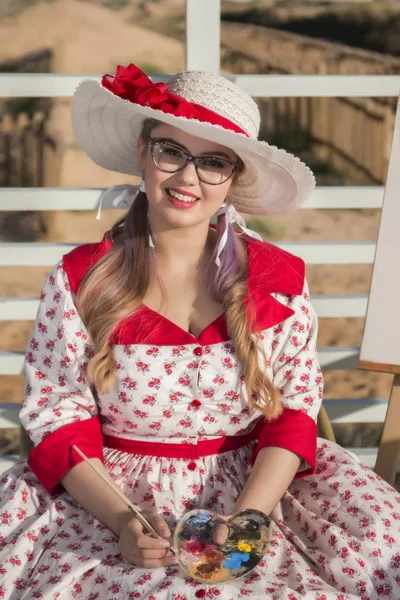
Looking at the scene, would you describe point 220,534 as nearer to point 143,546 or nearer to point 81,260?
point 143,546

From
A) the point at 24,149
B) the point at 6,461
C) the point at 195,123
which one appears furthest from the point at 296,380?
the point at 24,149

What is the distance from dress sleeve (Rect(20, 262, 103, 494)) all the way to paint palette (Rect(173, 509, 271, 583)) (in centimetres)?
28

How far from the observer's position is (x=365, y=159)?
7270mm

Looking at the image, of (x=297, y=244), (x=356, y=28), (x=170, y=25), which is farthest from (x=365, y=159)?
(x=297, y=244)

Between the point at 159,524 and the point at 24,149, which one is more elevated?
the point at 159,524

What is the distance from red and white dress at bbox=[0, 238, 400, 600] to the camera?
178 cm

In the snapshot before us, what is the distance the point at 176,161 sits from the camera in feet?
6.09

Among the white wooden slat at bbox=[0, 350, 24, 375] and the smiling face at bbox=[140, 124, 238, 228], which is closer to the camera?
the smiling face at bbox=[140, 124, 238, 228]

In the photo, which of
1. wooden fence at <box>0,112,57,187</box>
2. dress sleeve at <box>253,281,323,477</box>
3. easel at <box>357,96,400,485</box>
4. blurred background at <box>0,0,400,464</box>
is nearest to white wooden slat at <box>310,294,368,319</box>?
easel at <box>357,96,400,485</box>

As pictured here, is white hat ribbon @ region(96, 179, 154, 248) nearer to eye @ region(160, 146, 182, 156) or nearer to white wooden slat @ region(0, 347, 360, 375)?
eye @ region(160, 146, 182, 156)

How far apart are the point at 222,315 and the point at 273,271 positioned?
15 centimetres

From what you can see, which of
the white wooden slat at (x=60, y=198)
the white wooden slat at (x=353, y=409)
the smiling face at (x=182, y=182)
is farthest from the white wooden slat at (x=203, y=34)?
the white wooden slat at (x=353, y=409)

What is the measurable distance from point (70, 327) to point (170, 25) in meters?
5.80

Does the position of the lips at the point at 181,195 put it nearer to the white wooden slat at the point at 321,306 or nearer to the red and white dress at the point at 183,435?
the red and white dress at the point at 183,435
